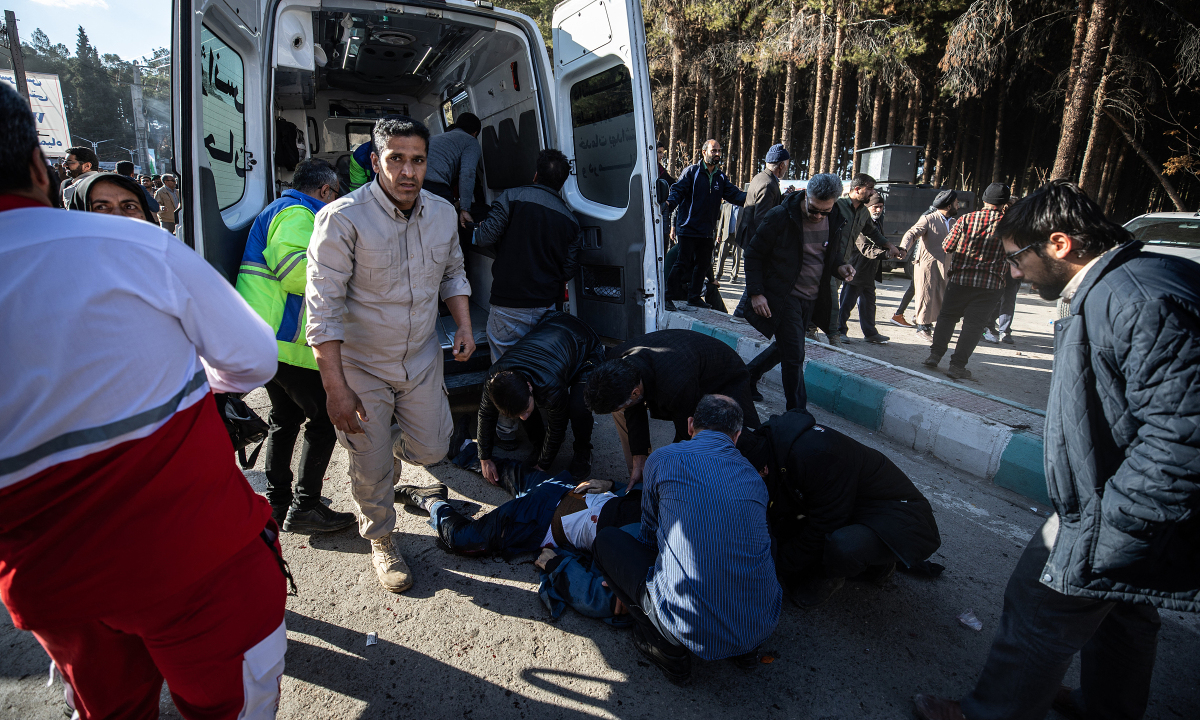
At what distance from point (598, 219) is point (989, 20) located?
11.7 metres

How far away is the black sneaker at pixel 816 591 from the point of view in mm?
2400

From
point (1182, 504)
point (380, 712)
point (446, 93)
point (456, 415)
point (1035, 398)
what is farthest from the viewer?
point (446, 93)

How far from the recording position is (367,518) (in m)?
2.59

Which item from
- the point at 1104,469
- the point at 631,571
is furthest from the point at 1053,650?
the point at 631,571

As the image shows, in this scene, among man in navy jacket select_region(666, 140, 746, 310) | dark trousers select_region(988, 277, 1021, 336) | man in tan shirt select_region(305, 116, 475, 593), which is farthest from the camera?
man in navy jacket select_region(666, 140, 746, 310)

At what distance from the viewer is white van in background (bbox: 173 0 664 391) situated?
9.09 feet

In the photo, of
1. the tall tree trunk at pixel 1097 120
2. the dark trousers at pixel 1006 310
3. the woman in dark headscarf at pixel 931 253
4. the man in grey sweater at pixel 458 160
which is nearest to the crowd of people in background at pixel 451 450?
the man in grey sweater at pixel 458 160

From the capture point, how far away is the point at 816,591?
7.95 feet

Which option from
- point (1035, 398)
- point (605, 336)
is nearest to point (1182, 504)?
point (605, 336)

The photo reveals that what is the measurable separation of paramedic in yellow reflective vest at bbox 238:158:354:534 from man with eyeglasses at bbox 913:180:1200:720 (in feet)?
8.37

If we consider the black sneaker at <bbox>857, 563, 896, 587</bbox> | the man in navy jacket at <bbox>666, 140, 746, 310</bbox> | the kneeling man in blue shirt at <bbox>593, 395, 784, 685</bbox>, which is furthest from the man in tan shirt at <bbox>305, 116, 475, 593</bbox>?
the man in navy jacket at <bbox>666, 140, 746, 310</bbox>

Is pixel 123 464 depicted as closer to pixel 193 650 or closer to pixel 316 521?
pixel 193 650

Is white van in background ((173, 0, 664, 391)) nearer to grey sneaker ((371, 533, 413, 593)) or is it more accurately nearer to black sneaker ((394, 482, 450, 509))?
black sneaker ((394, 482, 450, 509))

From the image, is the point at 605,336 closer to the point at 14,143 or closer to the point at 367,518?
the point at 367,518
